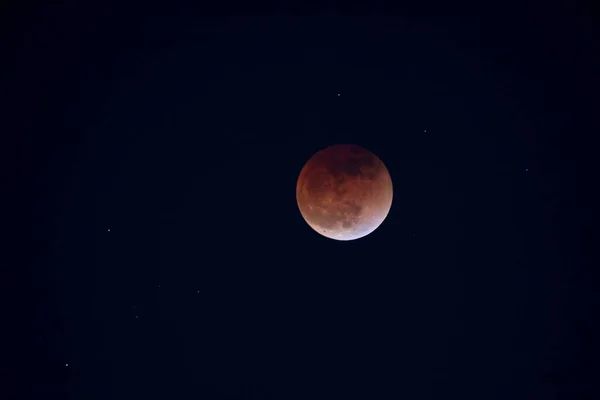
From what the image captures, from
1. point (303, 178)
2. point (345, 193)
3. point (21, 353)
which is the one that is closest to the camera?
point (345, 193)

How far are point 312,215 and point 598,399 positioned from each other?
1087cm

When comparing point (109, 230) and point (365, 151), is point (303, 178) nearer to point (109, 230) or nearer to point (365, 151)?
point (365, 151)

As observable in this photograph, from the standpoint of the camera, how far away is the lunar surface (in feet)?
30.5

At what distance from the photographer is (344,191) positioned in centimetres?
924

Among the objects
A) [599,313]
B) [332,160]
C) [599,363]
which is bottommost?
[599,363]

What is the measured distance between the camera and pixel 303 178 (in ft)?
32.6

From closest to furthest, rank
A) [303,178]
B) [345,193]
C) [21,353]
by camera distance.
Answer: [345,193] → [303,178] → [21,353]

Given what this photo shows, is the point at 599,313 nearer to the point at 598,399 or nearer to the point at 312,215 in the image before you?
the point at 598,399

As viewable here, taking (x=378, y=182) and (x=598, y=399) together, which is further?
(x=598, y=399)

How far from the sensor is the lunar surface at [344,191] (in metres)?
9.30

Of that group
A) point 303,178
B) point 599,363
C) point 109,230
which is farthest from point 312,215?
point 599,363

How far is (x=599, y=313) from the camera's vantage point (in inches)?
535

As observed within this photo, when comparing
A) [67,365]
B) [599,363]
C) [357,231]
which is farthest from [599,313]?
[67,365]

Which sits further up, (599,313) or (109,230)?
(109,230)
